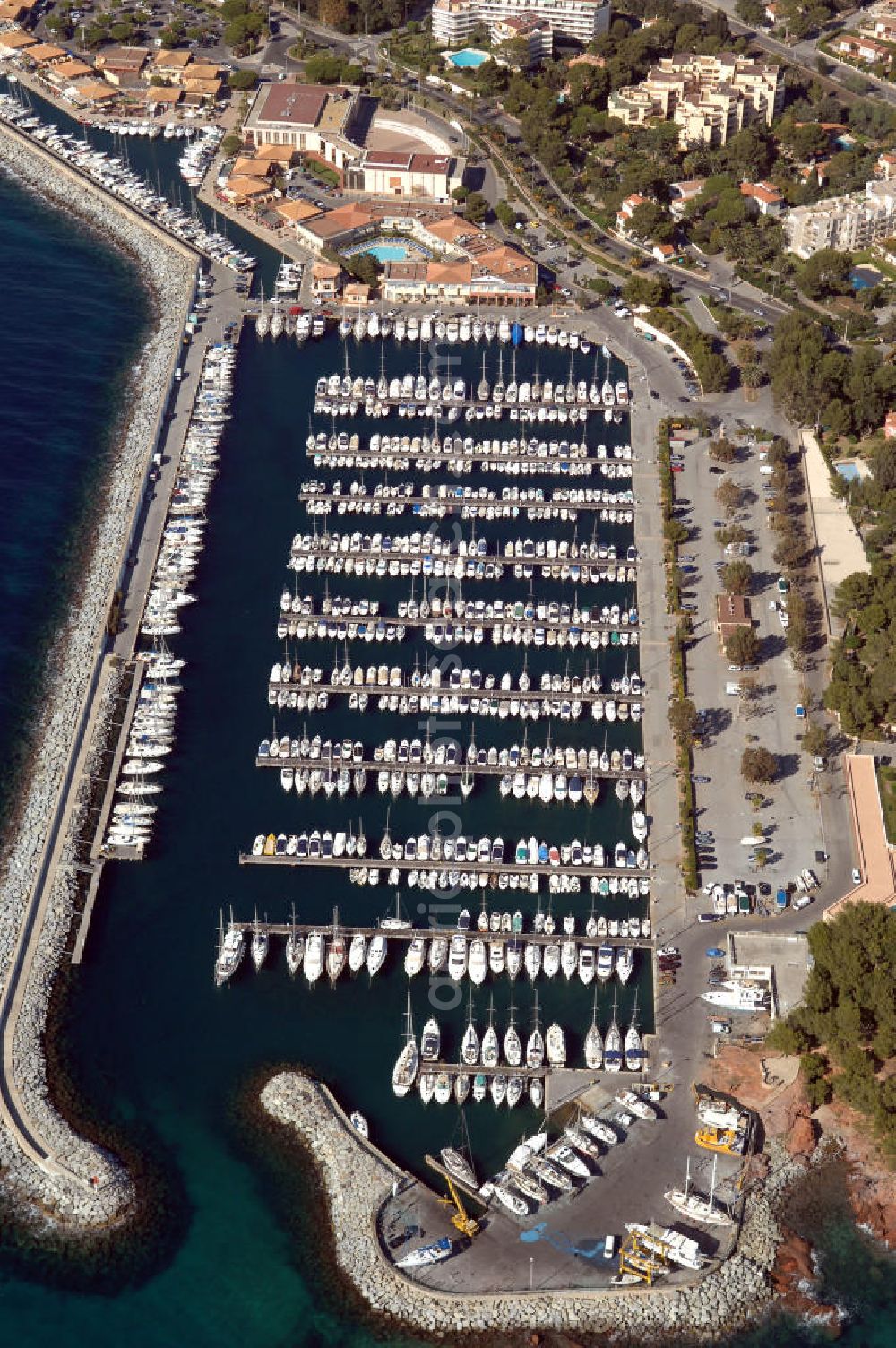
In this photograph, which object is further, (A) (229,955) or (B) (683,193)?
(B) (683,193)

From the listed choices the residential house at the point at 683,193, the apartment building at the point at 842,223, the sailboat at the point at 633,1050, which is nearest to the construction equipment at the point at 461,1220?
the sailboat at the point at 633,1050

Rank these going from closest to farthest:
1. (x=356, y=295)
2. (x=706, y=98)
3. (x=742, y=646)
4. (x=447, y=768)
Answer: (x=447, y=768) → (x=742, y=646) → (x=356, y=295) → (x=706, y=98)

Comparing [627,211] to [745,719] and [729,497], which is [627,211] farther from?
[745,719]

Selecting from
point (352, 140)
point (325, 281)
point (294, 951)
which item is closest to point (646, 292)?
point (325, 281)

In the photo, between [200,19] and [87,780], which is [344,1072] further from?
[200,19]

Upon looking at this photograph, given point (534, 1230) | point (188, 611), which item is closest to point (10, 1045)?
point (534, 1230)

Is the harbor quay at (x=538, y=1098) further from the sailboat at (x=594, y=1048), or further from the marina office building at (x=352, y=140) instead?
the marina office building at (x=352, y=140)

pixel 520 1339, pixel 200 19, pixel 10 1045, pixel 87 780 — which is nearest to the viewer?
pixel 520 1339
